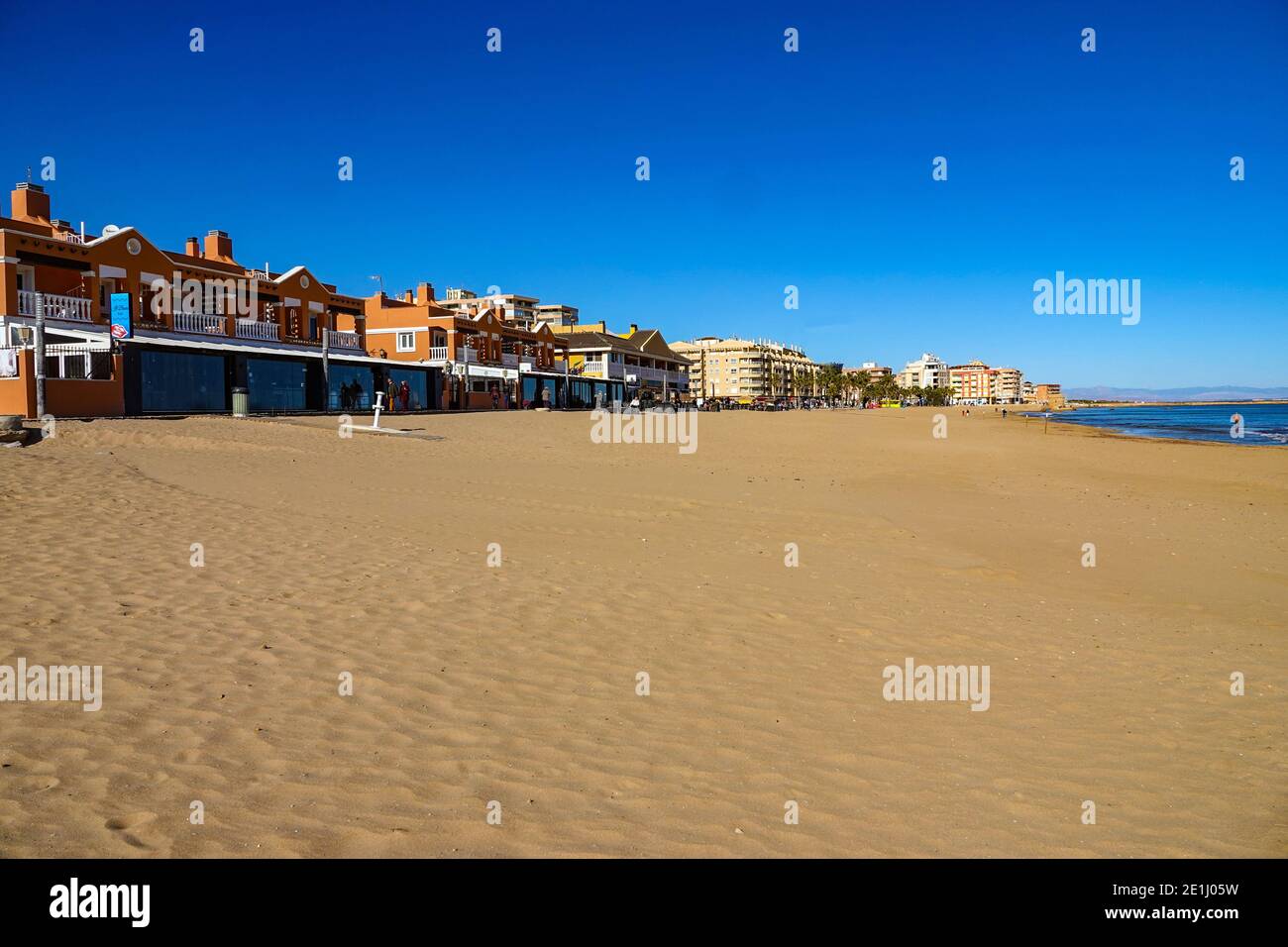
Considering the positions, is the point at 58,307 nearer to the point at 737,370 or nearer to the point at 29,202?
the point at 29,202

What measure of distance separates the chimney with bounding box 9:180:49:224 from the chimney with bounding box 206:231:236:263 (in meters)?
8.11

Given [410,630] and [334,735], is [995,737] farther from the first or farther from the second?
[410,630]

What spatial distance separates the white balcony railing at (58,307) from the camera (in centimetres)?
2739

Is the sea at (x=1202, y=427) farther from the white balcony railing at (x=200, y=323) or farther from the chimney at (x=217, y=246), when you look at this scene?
the chimney at (x=217, y=246)

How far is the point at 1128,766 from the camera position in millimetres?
4500

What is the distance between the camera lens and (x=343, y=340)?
46.5 m

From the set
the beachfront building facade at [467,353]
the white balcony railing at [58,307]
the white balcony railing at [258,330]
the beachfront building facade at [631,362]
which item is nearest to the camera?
the white balcony railing at [58,307]

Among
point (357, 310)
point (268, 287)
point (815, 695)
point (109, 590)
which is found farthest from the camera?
point (357, 310)

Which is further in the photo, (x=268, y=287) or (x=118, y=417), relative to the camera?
(x=268, y=287)

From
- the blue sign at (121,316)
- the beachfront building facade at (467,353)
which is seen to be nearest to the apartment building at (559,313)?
the beachfront building facade at (467,353)

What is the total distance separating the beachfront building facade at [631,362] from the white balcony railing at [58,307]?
39.6m

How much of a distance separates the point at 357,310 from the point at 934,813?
166 feet

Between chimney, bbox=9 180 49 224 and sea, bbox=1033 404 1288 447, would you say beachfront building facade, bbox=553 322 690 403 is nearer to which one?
chimney, bbox=9 180 49 224
